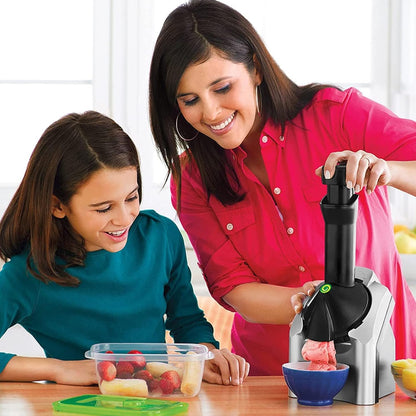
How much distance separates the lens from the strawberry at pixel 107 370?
53.0 inches

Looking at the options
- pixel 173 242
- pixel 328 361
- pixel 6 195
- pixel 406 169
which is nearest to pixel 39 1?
pixel 6 195

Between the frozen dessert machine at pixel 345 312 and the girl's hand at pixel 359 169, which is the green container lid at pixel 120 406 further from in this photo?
the girl's hand at pixel 359 169

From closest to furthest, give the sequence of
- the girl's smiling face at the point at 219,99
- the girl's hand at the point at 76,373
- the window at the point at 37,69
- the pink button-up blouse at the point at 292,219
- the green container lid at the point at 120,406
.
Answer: the green container lid at the point at 120,406 → the girl's hand at the point at 76,373 → the girl's smiling face at the point at 219,99 → the pink button-up blouse at the point at 292,219 → the window at the point at 37,69

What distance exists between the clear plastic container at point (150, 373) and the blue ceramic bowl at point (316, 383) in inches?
6.4

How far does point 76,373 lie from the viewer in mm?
1477

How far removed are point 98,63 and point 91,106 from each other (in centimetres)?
19

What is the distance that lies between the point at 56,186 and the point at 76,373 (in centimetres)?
42

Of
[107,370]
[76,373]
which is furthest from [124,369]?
[76,373]

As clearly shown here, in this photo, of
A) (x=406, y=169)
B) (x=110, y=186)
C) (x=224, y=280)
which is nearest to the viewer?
(x=406, y=169)

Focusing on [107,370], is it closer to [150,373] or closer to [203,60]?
[150,373]

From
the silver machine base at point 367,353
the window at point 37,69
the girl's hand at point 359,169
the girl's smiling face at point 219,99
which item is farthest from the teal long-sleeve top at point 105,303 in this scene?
the window at point 37,69

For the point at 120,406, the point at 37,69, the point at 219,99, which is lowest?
the point at 120,406

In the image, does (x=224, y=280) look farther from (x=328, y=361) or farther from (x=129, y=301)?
(x=328, y=361)

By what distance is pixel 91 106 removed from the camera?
10.8 ft
